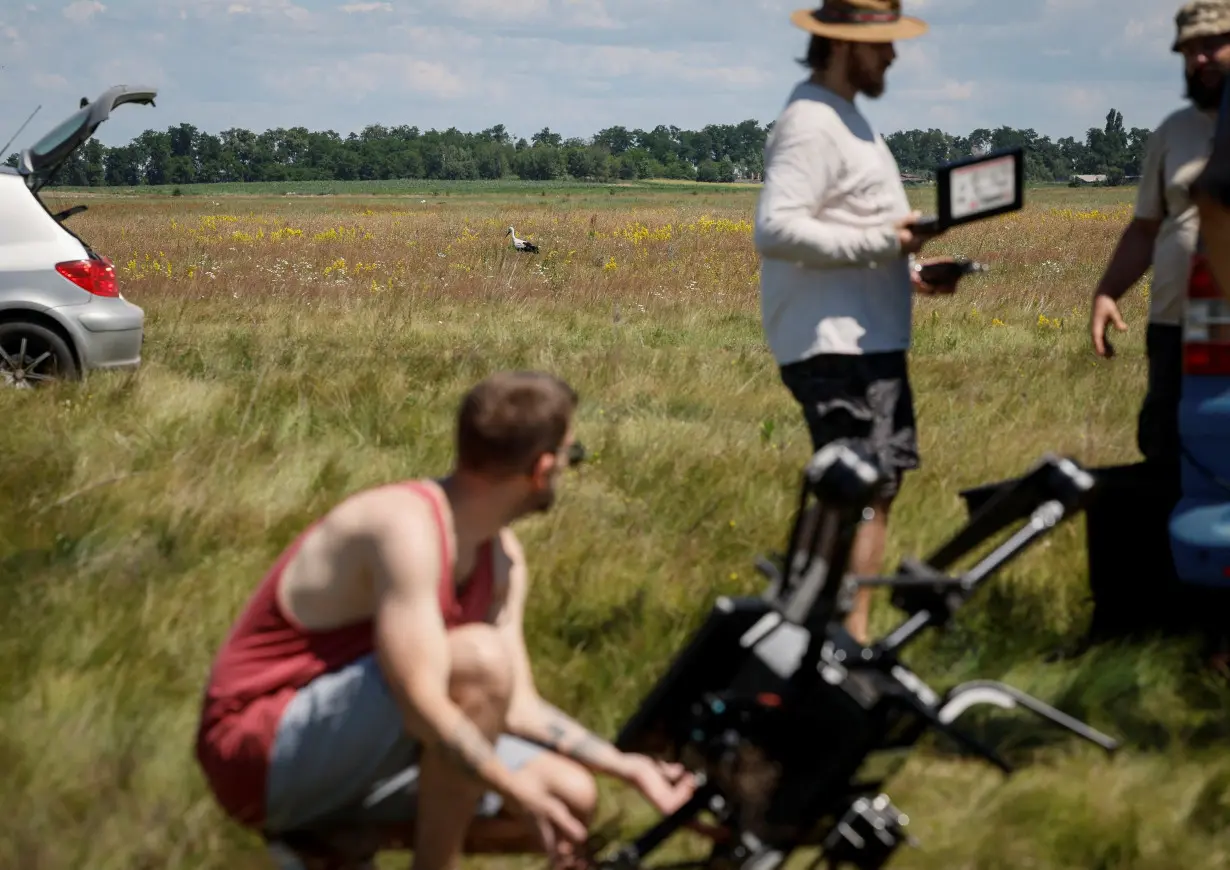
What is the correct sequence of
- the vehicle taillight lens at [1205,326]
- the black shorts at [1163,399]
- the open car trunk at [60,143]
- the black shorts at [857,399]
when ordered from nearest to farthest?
the vehicle taillight lens at [1205,326], the black shorts at [857,399], the black shorts at [1163,399], the open car trunk at [60,143]

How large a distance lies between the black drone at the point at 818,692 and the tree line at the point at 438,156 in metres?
125

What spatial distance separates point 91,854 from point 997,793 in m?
1.78

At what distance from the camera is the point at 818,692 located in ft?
7.92

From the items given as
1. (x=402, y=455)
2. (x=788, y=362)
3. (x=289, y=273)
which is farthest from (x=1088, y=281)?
(x=788, y=362)

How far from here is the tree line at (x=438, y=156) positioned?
13538 cm

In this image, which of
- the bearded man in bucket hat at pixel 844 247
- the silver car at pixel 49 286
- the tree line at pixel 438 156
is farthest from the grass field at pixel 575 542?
the tree line at pixel 438 156

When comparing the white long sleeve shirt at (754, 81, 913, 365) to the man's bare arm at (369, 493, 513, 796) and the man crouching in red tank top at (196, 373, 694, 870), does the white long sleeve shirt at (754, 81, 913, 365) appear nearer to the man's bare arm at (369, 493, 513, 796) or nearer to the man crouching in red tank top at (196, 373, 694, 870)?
the man crouching in red tank top at (196, 373, 694, 870)

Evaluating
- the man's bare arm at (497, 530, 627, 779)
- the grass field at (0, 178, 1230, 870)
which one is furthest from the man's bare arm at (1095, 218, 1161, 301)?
the man's bare arm at (497, 530, 627, 779)

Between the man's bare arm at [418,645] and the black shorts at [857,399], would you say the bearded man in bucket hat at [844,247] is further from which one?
the man's bare arm at [418,645]

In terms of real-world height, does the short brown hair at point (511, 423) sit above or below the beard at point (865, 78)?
below

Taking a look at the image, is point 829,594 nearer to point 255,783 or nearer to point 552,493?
point 552,493

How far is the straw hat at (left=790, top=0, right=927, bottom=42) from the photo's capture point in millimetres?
3803

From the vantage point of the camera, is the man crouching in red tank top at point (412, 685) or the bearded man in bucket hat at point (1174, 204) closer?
the man crouching in red tank top at point (412, 685)

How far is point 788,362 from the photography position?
13.0 ft
